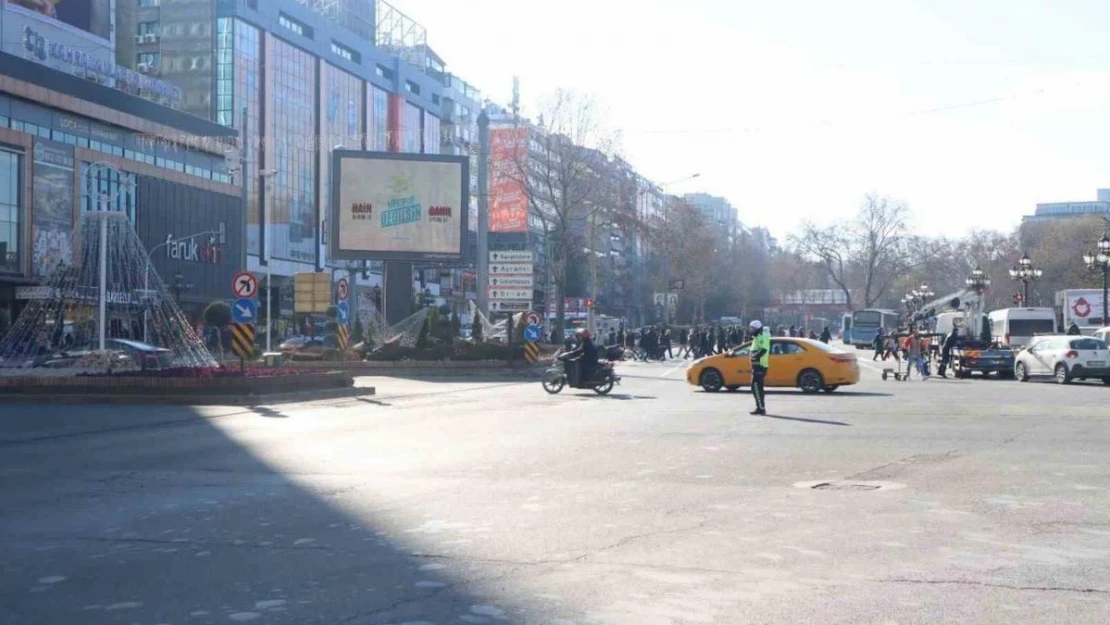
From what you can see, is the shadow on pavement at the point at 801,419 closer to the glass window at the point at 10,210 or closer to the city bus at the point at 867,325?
the glass window at the point at 10,210

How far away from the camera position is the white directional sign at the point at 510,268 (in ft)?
152

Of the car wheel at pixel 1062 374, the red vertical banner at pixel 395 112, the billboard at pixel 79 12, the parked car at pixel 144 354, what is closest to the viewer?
the parked car at pixel 144 354

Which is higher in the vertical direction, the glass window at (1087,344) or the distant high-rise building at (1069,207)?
the distant high-rise building at (1069,207)

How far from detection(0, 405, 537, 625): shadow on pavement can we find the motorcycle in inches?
526

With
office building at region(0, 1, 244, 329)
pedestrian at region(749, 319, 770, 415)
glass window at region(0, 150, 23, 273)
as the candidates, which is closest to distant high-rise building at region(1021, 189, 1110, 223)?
office building at region(0, 1, 244, 329)

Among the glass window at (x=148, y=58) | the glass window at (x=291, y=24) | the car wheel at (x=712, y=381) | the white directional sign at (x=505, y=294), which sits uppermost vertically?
the glass window at (x=291, y=24)

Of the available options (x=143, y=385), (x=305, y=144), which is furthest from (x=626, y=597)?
(x=305, y=144)

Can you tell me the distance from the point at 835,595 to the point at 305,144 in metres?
77.5

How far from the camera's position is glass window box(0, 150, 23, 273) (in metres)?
54.5

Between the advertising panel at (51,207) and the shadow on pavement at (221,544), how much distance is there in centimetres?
4627

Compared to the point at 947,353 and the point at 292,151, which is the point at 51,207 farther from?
the point at 947,353

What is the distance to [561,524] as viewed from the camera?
8977 millimetres

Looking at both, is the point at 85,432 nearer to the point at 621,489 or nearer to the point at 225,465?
the point at 225,465

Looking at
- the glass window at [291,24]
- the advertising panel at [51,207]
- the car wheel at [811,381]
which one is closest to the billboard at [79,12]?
the advertising panel at [51,207]
